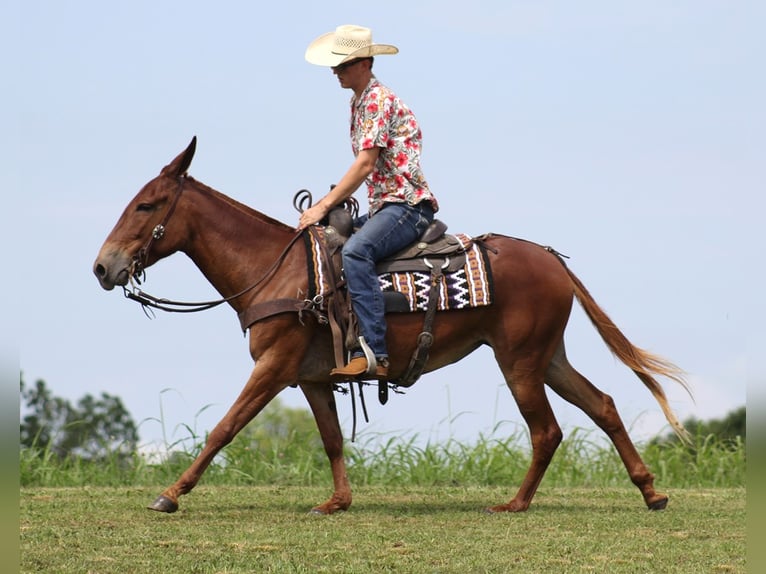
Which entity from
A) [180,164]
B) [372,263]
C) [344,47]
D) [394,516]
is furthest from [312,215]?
[394,516]

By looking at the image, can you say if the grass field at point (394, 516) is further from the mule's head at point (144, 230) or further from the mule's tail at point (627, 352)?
the mule's head at point (144, 230)

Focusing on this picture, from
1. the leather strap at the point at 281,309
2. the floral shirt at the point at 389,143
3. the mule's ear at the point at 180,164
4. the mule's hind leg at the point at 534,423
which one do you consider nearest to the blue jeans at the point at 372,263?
the floral shirt at the point at 389,143

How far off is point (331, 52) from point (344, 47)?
0.09 meters

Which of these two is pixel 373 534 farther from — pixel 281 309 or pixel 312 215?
pixel 312 215

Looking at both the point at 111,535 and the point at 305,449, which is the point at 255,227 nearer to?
the point at 111,535

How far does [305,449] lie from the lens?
10320 mm

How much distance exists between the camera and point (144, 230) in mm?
7379

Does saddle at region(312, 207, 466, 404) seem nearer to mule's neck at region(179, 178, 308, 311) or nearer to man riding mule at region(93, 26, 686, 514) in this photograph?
man riding mule at region(93, 26, 686, 514)

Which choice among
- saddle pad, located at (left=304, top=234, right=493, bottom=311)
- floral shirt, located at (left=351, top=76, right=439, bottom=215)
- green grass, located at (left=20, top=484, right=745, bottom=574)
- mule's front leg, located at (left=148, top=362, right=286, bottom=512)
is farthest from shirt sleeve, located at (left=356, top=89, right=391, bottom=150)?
green grass, located at (left=20, top=484, right=745, bottom=574)

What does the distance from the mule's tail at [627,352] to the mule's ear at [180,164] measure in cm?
270

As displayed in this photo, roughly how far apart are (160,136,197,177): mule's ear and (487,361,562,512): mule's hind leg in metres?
2.45

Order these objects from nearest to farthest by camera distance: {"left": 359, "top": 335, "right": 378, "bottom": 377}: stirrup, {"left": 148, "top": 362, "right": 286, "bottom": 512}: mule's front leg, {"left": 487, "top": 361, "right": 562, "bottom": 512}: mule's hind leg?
{"left": 148, "top": 362, "right": 286, "bottom": 512}: mule's front leg → {"left": 359, "top": 335, "right": 378, "bottom": 377}: stirrup → {"left": 487, "top": 361, "right": 562, "bottom": 512}: mule's hind leg

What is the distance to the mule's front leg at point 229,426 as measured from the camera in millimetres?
7074

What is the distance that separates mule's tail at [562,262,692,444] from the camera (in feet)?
26.6
